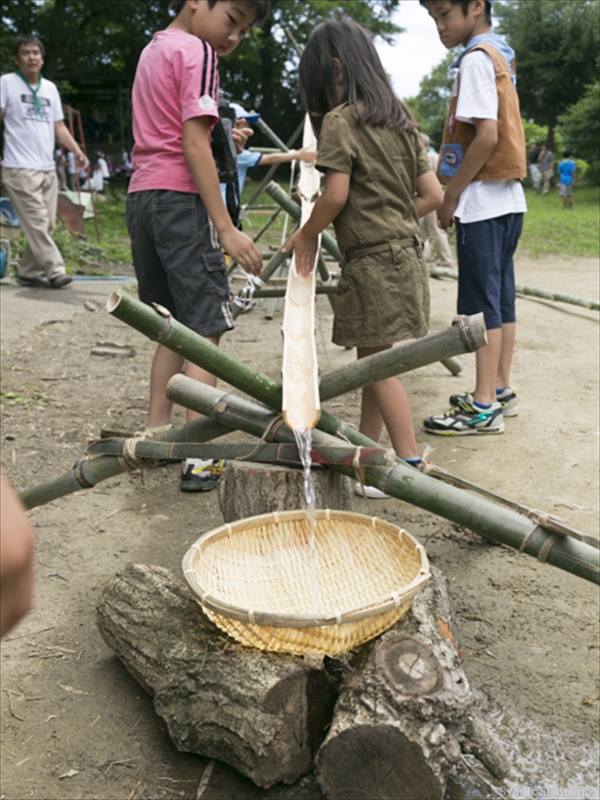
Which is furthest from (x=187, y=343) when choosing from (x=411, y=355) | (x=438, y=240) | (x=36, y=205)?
(x=438, y=240)

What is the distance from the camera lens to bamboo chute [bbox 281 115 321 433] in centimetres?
235

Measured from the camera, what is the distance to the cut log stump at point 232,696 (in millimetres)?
1873

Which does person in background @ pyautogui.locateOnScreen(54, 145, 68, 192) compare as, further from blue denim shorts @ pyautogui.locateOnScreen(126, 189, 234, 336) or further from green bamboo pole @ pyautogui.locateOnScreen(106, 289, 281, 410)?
green bamboo pole @ pyautogui.locateOnScreen(106, 289, 281, 410)

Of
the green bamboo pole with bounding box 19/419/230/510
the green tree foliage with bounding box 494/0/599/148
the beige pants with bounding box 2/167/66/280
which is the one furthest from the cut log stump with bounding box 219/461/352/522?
the green tree foliage with bounding box 494/0/599/148

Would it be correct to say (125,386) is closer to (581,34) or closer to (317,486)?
(317,486)

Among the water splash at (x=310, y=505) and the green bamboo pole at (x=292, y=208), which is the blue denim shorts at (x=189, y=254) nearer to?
the water splash at (x=310, y=505)

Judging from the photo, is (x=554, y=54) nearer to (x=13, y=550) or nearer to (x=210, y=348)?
(x=210, y=348)

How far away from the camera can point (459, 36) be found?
3.71 m

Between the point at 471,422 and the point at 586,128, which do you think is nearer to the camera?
the point at 471,422

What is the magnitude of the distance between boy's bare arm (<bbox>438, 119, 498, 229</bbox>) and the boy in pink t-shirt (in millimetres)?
1112

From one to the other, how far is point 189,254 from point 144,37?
23491mm

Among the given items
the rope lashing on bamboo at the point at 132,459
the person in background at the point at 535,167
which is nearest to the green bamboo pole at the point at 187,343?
the rope lashing on bamboo at the point at 132,459

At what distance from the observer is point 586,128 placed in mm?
27938

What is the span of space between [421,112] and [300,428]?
8936 centimetres
